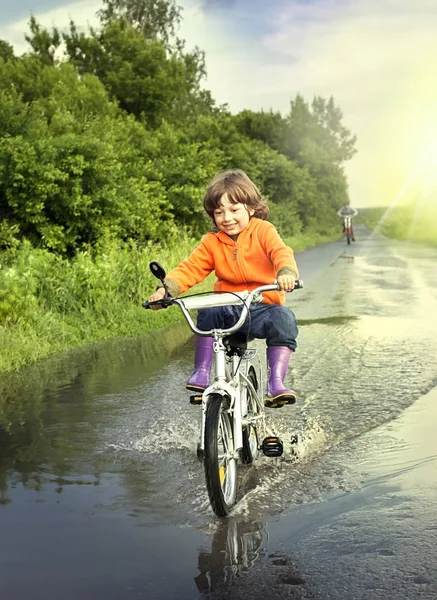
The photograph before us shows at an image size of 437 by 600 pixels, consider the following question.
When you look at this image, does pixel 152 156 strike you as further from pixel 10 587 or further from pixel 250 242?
pixel 10 587

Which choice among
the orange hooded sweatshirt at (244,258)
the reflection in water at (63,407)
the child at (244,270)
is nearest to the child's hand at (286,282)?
the child at (244,270)

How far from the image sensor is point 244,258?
17.9ft

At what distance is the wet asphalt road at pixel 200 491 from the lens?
154 inches

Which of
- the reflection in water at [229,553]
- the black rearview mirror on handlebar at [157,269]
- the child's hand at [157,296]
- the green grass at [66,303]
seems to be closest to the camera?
the reflection in water at [229,553]

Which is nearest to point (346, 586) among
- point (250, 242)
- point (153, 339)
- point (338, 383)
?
point (250, 242)

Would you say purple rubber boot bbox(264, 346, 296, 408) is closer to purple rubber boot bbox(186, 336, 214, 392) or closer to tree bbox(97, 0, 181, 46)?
purple rubber boot bbox(186, 336, 214, 392)

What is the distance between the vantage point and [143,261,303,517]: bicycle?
452cm

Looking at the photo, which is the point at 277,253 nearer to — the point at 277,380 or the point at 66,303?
the point at 277,380

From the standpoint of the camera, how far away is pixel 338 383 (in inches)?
329

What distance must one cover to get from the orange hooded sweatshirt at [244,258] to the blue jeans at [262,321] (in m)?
0.10

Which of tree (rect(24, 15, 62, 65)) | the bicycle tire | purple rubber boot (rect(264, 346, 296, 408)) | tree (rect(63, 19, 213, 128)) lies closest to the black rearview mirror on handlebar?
purple rubber boot (rect(264, 346, 296, 408))

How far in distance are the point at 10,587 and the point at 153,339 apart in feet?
26.2

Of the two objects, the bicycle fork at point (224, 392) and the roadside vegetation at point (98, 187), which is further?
the roadside vegetation at point (98, 187)

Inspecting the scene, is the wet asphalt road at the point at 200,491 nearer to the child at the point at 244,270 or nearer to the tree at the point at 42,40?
the child at the point at 244,270
